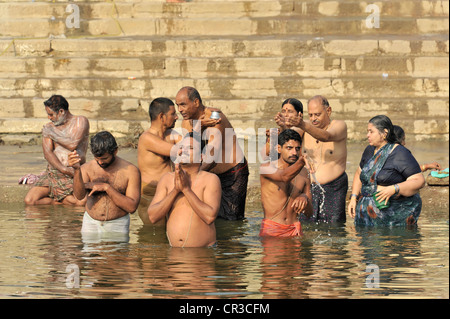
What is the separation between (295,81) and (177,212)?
20.4 ft

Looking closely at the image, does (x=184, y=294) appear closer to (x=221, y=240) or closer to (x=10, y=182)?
(x=221, y=240)

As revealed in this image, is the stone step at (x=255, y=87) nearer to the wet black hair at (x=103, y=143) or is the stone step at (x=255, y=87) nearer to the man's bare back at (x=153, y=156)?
the man's bare back at (x=153, y=156)

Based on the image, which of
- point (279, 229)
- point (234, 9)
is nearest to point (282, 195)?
point (279, 229)

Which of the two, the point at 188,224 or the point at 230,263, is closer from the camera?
the point at 230,263

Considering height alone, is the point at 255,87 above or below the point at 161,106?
above

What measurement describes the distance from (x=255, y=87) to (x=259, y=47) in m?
0.75

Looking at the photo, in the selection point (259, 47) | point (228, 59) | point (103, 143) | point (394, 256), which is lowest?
point (394, 256)

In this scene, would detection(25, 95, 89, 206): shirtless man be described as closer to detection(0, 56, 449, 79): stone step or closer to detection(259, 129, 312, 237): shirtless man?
detection(259, 129, 312, 237): shirtless man

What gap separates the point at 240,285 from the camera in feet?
21.0

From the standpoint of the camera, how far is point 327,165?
8797mm

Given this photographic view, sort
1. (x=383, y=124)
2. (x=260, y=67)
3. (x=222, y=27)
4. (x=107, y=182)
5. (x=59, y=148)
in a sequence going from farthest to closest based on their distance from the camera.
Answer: (x=222, y=27) < (x=260, y=67) < (x=59, y=148) < (x=383, y=124) < (x=107, y=182)

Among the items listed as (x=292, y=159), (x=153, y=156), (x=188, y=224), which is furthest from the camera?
(x=153, y=156)

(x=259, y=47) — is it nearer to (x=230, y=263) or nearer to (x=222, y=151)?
(x=222, y=151)

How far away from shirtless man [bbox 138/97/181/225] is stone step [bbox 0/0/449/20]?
5.97 metres
